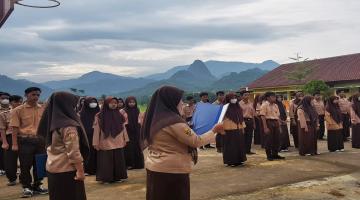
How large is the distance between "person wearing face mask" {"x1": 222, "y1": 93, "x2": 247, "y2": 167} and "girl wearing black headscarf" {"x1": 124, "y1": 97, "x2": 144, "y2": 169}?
6.36ft

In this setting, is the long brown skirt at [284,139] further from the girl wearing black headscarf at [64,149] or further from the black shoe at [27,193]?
the girl wearing black headscarf at [64,149]

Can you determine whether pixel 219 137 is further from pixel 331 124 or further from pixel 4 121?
pixel 4 121

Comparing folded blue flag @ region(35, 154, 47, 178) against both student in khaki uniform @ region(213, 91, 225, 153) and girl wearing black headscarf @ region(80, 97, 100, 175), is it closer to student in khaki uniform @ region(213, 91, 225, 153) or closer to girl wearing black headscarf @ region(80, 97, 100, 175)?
girl wearing black headscarf @ region(80, 97, 100, 175)

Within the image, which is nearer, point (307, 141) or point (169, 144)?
point (169, 144)

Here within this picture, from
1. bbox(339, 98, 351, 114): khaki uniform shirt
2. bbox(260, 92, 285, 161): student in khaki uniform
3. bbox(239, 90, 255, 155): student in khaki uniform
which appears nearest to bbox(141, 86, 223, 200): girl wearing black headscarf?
bbox(260, 92, 285, 161): student in khaki uniform

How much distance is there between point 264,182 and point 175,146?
4220mm

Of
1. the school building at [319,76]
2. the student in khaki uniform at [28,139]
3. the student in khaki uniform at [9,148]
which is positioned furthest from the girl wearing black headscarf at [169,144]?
the school building at [319,76]

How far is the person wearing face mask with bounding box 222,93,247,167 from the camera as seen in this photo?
33.9 feet

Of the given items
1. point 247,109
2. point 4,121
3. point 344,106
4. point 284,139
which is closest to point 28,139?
point 4,121

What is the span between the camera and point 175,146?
454 cm

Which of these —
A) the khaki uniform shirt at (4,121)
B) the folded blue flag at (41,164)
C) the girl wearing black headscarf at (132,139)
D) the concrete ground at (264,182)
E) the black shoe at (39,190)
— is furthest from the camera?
the girl wearing black headscarf at (132,139)

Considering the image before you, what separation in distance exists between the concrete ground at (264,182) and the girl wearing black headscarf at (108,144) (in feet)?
0.82

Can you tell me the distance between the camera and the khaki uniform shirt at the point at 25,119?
7.83 m

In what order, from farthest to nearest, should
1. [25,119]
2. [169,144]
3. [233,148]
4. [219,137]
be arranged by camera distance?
[219,137]
[233,148]
[25,119]
[169,144]
